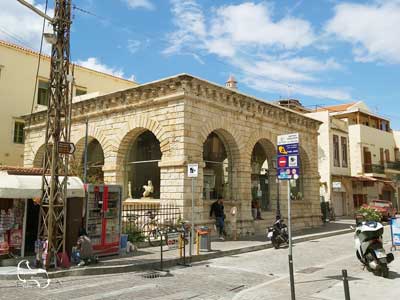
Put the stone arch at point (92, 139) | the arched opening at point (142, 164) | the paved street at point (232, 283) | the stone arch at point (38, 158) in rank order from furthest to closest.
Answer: the stone arch at point (38, 158) → the stone arch at point (92, 139) → the arched opening at point (142, 164) → the paved street at point (232, 283)

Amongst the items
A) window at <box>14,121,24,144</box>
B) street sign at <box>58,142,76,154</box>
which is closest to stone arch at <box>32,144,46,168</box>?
window at <box>14,121,24,144</box>

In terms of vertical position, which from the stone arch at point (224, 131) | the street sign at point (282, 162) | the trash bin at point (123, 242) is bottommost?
the trash bin at point (123, 242)

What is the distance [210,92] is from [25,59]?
16.3 meters

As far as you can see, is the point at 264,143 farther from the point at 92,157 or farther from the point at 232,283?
the point at 232,283

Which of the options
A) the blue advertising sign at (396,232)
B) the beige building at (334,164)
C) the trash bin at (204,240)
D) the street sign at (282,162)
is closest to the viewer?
the street sign at (282,162)

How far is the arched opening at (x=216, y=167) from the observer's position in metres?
16.7

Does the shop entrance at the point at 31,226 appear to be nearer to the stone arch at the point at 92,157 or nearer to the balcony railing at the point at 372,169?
the stone arch at the point at 92,157

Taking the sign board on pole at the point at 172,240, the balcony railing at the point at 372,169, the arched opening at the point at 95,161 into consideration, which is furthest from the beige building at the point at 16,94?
the balcony railing at the point at 372,169

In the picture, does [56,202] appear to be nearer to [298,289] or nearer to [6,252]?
[6,252]

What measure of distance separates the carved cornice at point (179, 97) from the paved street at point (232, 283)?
6.91 metres

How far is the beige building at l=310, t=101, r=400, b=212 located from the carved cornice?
527 inches

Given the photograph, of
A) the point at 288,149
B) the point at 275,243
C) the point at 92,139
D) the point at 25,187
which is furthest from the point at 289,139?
the point at 92,139

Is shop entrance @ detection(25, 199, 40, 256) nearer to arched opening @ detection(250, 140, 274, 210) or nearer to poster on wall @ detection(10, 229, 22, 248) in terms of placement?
poster on wall @ detection(10, 229, 22, 248)

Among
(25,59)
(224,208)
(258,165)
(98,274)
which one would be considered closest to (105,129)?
(224,208)
